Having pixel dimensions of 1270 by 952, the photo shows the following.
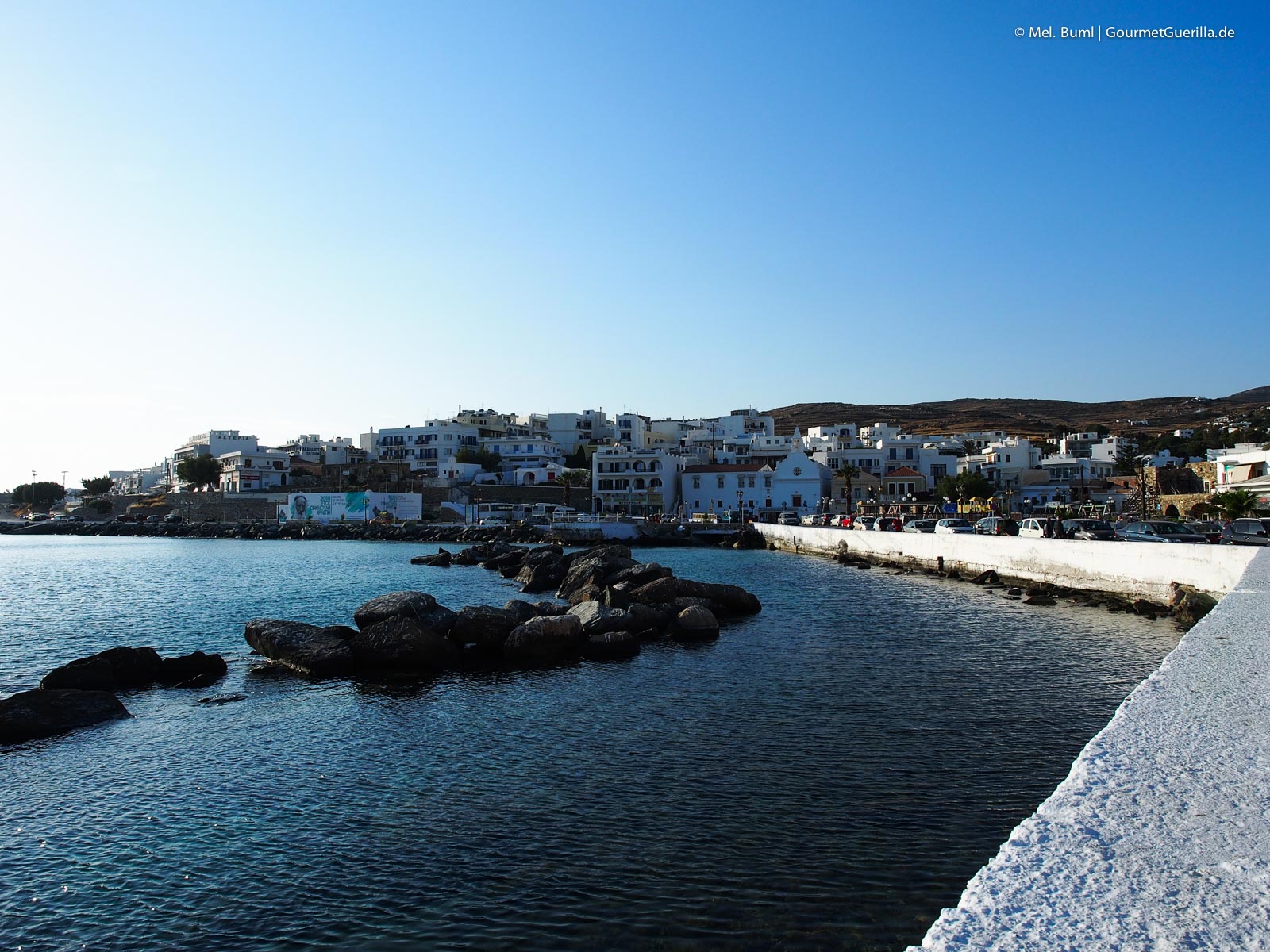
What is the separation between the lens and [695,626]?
27016 mm

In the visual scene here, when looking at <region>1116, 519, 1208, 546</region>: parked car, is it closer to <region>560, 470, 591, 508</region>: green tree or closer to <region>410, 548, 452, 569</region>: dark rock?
<region>410, 548, 452, 569</region>: dark rock

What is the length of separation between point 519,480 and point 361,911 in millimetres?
114141

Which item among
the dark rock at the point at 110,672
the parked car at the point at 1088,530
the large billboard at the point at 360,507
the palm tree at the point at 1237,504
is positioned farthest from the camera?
the large billboard at the point at 360,507

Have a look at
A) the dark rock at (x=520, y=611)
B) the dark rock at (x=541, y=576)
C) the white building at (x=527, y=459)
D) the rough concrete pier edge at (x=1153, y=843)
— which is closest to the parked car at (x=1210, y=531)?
the dark rock at (x=541, y=576)

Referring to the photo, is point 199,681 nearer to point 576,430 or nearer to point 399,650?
point 399,650

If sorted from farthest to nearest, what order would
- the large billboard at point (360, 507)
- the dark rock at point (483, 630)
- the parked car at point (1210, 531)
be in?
the large billboard at point (360, 507) < the parked car at point (1210, 531) < the dark rock at point (483, 630)

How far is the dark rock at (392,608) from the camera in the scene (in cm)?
2378

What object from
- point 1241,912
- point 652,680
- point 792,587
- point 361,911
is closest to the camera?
point 1241,912

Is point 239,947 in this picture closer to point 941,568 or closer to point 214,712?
point 214,712

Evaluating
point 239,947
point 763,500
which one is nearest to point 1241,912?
point 239,947

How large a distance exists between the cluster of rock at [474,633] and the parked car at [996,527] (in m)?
30.5

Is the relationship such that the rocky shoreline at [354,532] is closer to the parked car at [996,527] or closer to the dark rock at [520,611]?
the parked car at [996,527]

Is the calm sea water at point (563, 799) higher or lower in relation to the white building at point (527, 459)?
lower

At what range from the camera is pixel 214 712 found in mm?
17547
